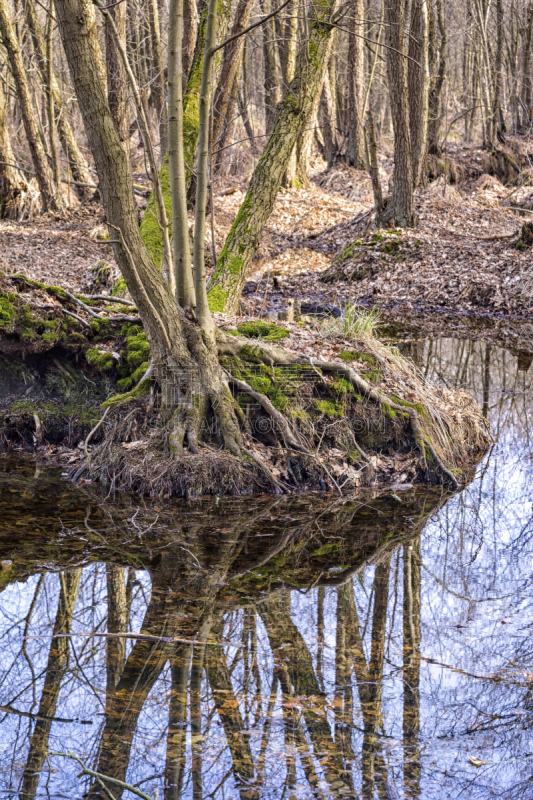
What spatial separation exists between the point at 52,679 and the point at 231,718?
1.05m

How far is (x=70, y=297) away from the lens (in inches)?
343

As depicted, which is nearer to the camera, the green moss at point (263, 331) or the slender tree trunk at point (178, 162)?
the slender tree trunk at point (178, 162)

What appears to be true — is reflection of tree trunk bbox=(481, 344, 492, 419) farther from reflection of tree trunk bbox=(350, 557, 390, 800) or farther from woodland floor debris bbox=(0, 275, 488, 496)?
reflection of tree trunk bbox=(350, 557, 390, 800)

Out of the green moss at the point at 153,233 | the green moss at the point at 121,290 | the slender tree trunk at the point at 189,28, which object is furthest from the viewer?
the slender tree trunk at the point at 189,28

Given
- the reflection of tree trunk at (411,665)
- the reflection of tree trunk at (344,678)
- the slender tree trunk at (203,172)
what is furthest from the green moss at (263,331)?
the reflection of tree trunk at (344,678)

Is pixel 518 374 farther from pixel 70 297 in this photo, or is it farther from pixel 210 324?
pixel 70 297

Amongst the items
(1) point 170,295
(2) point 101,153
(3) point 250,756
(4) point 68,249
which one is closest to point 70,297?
(1) point 170,295

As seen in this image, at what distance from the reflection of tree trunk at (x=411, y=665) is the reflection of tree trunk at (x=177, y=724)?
1020 millimetres

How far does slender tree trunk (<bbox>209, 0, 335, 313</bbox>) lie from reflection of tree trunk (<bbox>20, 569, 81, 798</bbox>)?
208 inches

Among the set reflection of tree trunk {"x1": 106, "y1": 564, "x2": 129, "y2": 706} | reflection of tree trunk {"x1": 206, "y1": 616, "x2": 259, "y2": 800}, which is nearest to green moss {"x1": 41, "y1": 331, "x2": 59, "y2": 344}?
reflection of tree trunk {"x1": 106, "y1": 564, "x2": 129, "y2": 706}

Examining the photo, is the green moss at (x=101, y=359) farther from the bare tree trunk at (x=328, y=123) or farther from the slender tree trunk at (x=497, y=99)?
the bare tree trunk at (x=328, y=123)

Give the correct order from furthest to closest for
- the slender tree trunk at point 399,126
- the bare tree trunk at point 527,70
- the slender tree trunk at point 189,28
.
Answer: the bare tree trunk at point 527,70 → the slender tree trunk at point 399,126 → the slender tree trunk at point 189,28

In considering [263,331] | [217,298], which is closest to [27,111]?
[217,298]

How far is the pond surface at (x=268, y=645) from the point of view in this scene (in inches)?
132
